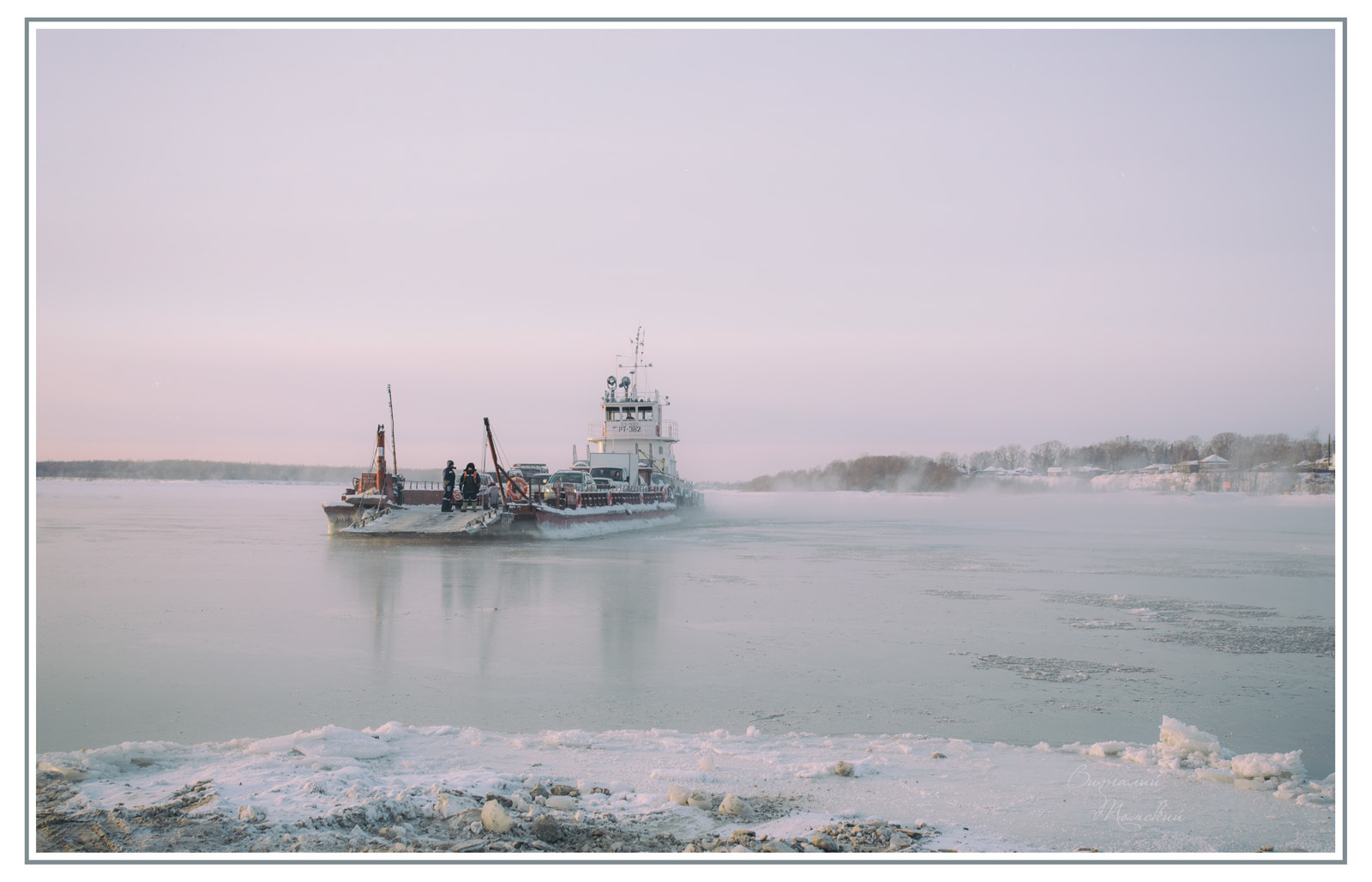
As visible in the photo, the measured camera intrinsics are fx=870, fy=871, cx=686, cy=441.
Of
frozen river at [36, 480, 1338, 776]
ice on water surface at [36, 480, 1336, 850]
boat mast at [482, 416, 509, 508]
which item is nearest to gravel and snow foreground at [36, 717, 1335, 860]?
ice on water surface at [36, 480, 1336, 850]

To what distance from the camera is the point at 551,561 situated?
21219 mm

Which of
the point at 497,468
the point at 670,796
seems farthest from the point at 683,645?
the point at 497,468

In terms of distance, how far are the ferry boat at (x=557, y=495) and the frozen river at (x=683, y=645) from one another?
5.88 meters

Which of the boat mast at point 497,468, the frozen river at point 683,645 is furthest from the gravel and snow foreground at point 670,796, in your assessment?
the boat mast at point 497,468

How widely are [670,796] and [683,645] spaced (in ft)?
17.5

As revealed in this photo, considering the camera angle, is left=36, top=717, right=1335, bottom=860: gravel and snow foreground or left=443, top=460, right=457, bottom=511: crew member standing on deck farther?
left=443, top=460, right=457, bottom=511: crew member standing on deck

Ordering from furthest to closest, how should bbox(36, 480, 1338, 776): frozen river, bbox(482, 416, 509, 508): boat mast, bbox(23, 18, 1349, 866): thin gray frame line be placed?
bbox(482, 416, 509, 508): boat mast → bbox(36, 480, 1338, 776): frozen river → bbox(23, 18, 1349, 866): thin gray frame line

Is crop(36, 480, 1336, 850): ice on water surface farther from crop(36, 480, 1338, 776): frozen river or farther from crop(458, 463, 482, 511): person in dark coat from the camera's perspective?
crop(458, 463, 482, 511): person in dark coat

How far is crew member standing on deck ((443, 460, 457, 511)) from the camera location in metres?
30.3

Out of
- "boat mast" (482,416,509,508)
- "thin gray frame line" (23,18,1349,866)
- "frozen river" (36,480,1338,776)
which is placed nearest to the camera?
"thin gray frame line" (23,18,1349,866)

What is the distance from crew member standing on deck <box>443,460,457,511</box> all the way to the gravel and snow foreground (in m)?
24.7

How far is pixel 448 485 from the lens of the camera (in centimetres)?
3088
